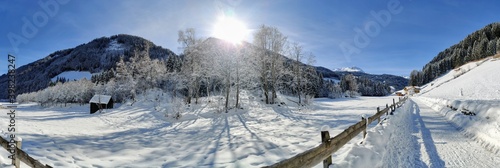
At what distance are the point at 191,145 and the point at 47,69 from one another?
664 ft

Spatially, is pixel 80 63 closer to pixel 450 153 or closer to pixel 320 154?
pixel 320 154

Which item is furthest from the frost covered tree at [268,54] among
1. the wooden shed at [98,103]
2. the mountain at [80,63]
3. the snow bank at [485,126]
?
the mountain at [80,63]

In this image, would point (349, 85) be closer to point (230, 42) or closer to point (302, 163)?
point (230, 42)

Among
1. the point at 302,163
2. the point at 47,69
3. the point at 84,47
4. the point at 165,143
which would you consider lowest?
the point at 165,143

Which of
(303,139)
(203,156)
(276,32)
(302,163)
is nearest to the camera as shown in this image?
(302,163)

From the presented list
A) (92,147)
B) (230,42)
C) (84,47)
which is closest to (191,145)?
(92,147)

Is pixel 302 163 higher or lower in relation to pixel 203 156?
higher

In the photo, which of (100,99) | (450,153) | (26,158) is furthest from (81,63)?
(450,153)

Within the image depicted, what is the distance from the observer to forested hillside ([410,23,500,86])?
9244 centimetres

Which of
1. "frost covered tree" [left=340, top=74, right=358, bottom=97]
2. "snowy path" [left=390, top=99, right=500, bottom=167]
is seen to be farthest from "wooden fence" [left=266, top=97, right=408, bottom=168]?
"frost covered tree" [left=340, top=74, right=358, bottom=97]

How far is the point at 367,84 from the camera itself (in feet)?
424

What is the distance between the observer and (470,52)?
104m

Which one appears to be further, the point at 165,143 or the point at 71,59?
the point at 71,59

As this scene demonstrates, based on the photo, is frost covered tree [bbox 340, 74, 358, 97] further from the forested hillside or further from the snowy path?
the snowy path
